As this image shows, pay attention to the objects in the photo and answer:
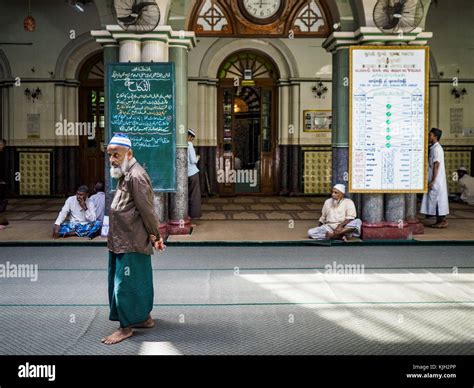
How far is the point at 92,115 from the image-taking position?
1331 centimetres

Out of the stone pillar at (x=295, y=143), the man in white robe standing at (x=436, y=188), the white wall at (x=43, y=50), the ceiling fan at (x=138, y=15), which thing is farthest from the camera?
the stone pillar at (x=295, y=143)

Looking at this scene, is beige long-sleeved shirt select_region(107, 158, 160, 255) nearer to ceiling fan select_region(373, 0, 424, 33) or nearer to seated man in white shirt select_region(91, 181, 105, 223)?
seated man in white shirt select_region(91, 181, 105, 223)

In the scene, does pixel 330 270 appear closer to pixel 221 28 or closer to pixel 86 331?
pixel 86 331

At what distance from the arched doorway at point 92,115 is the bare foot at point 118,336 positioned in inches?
360

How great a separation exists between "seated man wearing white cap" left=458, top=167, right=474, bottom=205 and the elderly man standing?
871 centimetres

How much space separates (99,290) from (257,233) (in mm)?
3129

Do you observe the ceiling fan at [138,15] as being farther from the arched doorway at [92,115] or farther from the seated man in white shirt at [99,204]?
the arched doorway at [92,115]

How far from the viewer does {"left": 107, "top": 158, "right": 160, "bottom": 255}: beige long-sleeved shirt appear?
14.3 feet

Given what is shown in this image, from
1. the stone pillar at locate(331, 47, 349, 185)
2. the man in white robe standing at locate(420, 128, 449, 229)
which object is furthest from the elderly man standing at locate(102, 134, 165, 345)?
the man in white robe standing at locate(420, 128, 449, 229)

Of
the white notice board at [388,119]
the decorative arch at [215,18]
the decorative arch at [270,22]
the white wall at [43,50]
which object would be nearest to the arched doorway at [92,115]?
the white wall at [43,50]

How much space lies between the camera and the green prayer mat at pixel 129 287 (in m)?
4.34

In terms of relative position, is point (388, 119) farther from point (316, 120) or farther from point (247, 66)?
point (247, 66)
